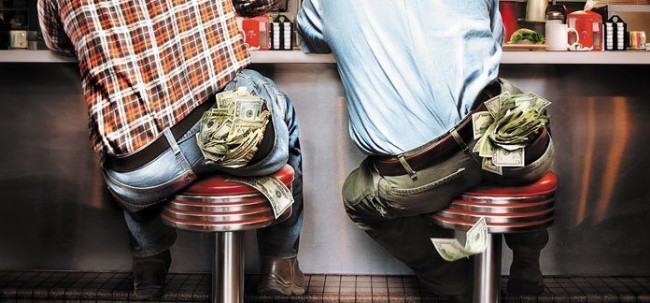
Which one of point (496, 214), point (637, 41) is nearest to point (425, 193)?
point (496, 214)

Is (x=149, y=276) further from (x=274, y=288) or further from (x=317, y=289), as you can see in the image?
(x=317, y=289)

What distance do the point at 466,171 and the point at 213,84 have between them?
661 mm

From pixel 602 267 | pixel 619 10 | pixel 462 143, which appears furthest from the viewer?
pixel 619 10

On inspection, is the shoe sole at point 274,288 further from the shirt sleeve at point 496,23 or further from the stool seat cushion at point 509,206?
the shirt sleeve at point 496,23

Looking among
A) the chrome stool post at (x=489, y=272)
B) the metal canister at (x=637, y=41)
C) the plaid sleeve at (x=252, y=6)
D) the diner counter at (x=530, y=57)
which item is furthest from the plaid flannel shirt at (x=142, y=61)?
the metal canister at (x=637, y=41)

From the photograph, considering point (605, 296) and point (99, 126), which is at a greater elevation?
point (99, 126)

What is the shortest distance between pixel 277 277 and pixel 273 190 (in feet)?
1.77

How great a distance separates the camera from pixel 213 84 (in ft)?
5.91

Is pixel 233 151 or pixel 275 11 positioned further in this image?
pixel 275 11

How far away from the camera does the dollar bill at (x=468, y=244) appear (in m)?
1.55

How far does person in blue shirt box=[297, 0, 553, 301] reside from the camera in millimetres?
1712

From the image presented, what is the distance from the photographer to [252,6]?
6.45ft

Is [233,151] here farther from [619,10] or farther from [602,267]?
[619,10]

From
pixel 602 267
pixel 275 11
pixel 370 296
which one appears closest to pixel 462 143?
pixel 370 296
